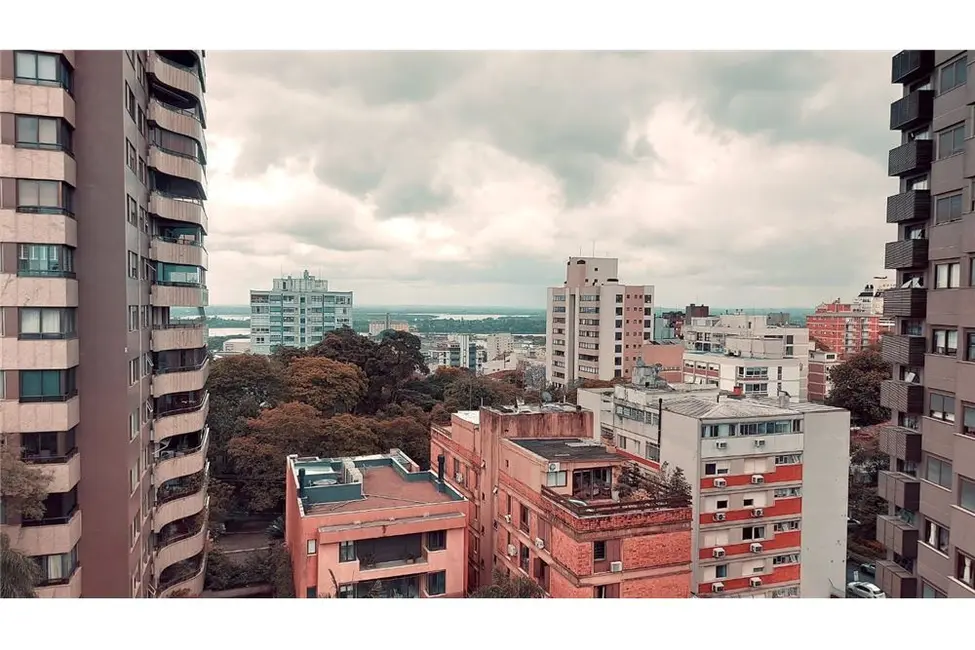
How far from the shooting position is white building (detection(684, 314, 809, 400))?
1491cm

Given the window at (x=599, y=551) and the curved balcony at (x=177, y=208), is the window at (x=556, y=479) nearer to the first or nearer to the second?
the window at (x=599, y=551)

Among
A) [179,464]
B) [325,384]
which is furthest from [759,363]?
[179,464]

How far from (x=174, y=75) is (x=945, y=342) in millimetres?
6410

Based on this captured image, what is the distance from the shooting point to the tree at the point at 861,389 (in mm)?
13273

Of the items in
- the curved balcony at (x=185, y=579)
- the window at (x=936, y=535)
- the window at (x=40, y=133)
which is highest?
the window at (x=40, y=133)

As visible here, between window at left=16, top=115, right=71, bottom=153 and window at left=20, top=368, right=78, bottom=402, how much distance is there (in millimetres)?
1414

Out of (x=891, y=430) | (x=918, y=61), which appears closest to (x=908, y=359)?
(x=891, y=430)

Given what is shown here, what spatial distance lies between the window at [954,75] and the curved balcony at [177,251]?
6.12 meters

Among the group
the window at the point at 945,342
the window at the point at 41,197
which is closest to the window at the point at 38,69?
the window at the point at 41,197

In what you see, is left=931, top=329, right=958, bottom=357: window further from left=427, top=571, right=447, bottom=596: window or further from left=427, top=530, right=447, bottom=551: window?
left=427, top=571, right=447, bottom=596: window

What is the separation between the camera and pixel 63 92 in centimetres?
383

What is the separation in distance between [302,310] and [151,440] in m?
13.3

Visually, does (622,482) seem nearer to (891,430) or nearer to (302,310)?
(891,430)

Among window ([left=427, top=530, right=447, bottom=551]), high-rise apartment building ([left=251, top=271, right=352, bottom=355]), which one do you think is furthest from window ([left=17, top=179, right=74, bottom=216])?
high-rise apartment building ([left=251, top=271, right=352, bottom=355])
